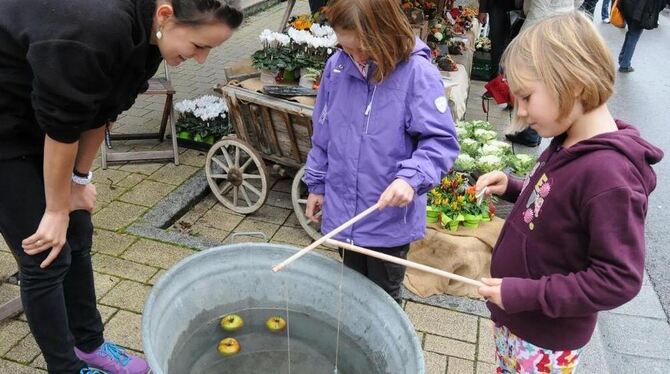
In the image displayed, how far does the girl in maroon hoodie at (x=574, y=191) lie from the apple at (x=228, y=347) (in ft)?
2.94

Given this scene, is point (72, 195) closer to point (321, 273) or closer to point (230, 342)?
point (230, 342)

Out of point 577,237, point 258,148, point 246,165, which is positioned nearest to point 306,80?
point 258,148

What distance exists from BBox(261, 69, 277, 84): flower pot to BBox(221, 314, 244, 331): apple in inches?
82.3

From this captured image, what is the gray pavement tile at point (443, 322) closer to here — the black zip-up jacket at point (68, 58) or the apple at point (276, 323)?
the apple at point (276, 323)

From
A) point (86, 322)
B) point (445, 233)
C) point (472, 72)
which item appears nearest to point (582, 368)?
point (445, 233)

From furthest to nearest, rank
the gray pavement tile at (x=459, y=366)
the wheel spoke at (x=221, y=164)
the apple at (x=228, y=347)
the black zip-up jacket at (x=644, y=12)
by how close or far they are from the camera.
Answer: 1. the black zip-up jacket at (x=644, y=12)
2. the wheel spoke at (x=221, y=164)
3. the gray pavement tile at (x=459, y=366)
4. the apple at (x=228, y=347)

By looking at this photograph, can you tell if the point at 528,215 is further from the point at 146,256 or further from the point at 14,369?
the point at 146,256

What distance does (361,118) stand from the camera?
1.95m

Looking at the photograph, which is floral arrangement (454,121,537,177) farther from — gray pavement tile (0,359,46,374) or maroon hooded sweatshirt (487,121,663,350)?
gray pavement tile (0,359,46,374)

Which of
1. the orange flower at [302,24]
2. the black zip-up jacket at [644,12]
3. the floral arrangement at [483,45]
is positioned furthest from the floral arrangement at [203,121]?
the black zip-up jacket at [644,12]

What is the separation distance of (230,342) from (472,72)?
6247 mm

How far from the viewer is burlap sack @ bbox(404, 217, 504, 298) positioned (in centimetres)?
294

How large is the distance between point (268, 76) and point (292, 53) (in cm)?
22

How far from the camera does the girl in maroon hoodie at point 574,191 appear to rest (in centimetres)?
123
